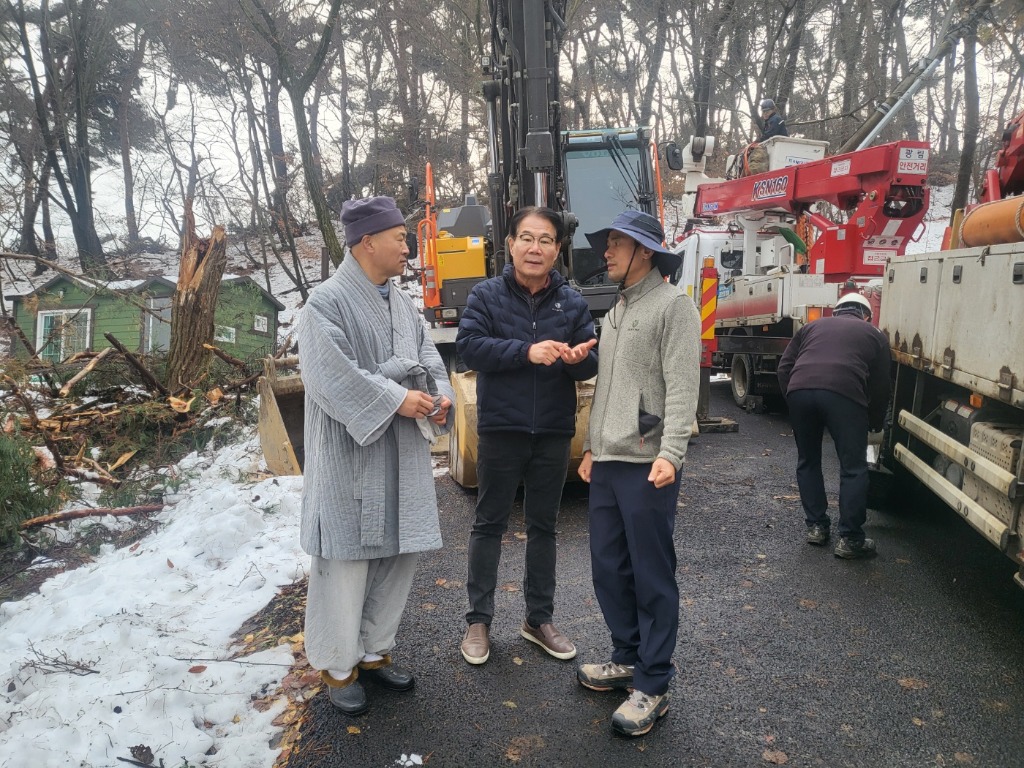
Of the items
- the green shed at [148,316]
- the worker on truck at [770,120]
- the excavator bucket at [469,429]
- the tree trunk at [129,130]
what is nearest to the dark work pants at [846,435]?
the excavator bucket at [469,429]

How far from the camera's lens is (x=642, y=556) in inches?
114

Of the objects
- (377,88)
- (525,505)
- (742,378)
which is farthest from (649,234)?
(377,88)

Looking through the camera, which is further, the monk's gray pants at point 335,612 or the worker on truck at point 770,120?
the worker on truck at point 770,120

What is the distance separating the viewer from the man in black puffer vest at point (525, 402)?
10.9 feet

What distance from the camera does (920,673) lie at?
333cm

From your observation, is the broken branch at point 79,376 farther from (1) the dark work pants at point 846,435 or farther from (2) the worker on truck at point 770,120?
(2) the worker on truck at point 770,120

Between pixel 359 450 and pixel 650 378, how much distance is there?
1.22m

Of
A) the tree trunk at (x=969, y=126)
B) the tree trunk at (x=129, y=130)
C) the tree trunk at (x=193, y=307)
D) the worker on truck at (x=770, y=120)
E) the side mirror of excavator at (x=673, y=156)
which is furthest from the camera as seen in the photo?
the tree trunk at (x=129, y=130)

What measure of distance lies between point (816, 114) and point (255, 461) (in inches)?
842

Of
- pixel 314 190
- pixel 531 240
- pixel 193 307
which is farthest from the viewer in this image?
pixel 314 190

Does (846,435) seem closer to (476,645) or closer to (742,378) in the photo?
(476,645)

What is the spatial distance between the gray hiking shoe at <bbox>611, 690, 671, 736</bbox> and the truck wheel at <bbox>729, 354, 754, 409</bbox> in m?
7.77

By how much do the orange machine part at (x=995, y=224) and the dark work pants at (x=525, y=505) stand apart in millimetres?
2753

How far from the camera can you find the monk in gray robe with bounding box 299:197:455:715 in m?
2.92
